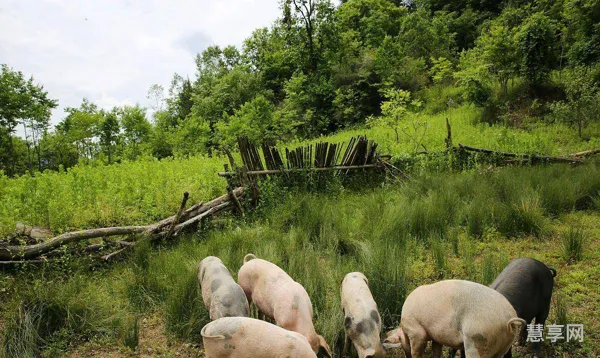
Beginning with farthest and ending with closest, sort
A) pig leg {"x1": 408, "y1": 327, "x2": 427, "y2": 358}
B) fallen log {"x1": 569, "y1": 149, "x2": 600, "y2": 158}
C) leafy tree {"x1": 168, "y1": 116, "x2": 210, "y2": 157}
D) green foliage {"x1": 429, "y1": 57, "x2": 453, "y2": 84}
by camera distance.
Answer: green foliage {"x1": 429, "y1": 57, "x2": 453, "y2": 84}, leafy tree {"x1": 168, "y1": 116, "x2": 210, "y2": 157}, fallen log {"x1": 569, "y1": 149, "x2": 600, "y2": 158}, pig leg {"x1": 408, "y1": 327, "x2": 427, "y2": 358}

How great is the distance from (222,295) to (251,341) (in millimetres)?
837

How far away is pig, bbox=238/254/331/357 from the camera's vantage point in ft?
8.63

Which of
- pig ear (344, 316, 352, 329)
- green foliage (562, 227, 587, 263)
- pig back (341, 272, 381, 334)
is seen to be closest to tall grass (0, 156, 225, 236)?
pig back (341, 272, 381, 334)

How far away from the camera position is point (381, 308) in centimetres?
330

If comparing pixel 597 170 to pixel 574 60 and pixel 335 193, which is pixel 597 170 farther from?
pixel 574 60

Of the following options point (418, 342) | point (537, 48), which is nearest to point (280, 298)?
point (418, 342)

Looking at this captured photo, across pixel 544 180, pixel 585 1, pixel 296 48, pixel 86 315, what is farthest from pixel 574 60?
pixel 86 315

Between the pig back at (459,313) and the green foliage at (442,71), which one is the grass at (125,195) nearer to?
the pig back at (459,313)

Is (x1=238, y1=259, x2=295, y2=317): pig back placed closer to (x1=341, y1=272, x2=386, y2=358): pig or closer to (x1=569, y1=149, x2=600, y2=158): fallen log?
(x1=341, y1=272, x2=386, y2=358): pig

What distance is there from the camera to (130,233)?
4863 millimetres

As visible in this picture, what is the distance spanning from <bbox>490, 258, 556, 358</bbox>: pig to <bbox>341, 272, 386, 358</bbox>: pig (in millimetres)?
1002

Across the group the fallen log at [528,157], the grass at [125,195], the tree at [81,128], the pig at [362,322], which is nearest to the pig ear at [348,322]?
the pig at [362,322]

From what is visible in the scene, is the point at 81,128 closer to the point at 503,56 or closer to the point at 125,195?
the point at 125,195

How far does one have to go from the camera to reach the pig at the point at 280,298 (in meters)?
2.63
